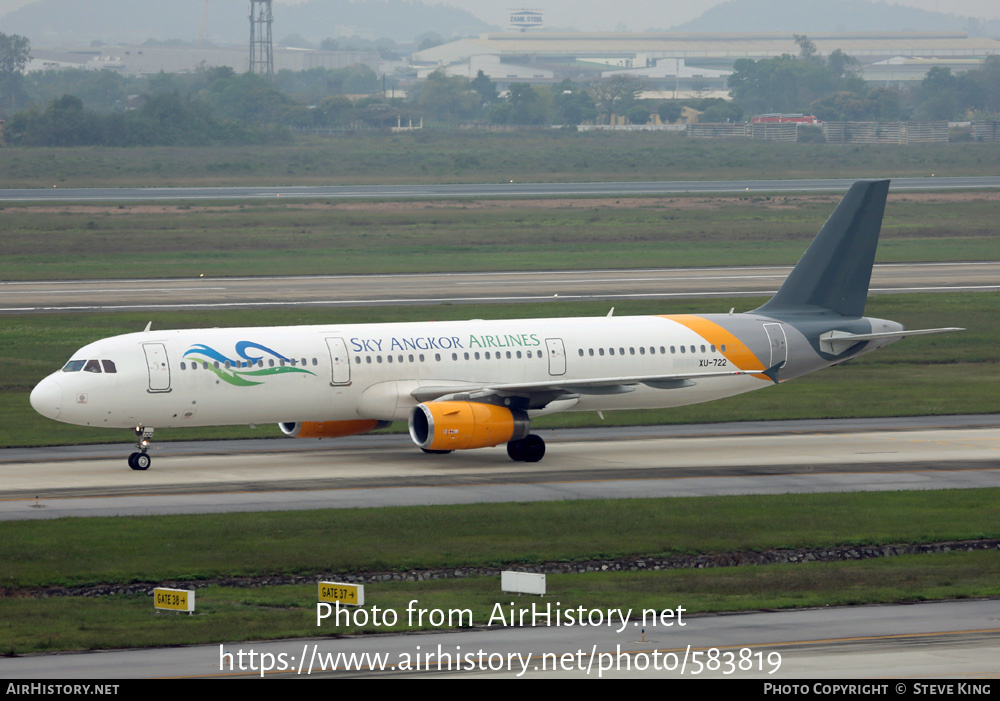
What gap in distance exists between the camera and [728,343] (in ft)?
171

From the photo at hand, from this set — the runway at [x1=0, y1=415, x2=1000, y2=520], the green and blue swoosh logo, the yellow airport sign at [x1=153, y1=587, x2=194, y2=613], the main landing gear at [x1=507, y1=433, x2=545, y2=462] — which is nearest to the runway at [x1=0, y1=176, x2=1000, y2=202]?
the runway at [x1=0, y1=415, x2=1000, y2=520]

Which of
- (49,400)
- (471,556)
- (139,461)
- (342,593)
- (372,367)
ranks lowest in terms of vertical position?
(139,461)

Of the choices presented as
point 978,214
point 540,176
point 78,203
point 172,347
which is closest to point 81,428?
point 172,347

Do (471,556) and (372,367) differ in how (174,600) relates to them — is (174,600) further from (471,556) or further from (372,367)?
(372,367)

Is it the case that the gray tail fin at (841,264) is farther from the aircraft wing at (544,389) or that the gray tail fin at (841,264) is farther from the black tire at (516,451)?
the black tire at (516,451)

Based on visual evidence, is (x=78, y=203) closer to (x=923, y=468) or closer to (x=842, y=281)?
(x=842, y=281)

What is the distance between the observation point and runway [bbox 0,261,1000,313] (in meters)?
85.7

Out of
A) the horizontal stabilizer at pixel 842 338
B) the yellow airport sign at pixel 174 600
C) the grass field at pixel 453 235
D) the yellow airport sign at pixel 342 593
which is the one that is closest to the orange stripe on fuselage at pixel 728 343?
the horizontal stabilizer at pixel 842 338

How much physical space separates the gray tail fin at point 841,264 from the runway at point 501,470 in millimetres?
4670

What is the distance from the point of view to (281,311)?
80.8 meters

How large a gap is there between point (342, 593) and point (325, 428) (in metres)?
20.5

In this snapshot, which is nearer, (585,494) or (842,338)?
(585,494)

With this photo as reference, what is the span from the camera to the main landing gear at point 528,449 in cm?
4775

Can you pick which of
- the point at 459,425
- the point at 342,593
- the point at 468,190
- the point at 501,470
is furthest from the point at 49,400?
the point at 468,190
